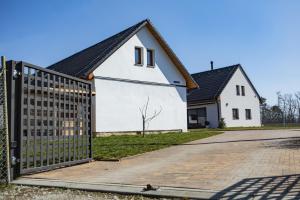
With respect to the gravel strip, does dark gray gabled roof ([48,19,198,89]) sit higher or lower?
higher

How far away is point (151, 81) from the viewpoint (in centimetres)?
2023

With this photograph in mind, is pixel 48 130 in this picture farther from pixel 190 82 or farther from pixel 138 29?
pixel 190 82

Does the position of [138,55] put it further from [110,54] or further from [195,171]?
[195,171]

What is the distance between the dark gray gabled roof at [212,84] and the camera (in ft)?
98.6

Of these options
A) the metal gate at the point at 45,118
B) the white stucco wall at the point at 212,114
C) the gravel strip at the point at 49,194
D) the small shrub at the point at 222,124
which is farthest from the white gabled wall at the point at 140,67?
the gravel strip at the point at 49,194

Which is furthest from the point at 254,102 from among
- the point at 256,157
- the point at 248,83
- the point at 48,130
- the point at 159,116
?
the point at 48,130

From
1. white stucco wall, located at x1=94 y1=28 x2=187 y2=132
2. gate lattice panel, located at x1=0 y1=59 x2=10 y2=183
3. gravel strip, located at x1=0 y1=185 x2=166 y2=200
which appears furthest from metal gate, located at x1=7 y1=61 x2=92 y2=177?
white stucco wall, located at x1=94 y1=28 x2=187 y2=132

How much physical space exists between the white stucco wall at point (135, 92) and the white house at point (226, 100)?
27.4 feet

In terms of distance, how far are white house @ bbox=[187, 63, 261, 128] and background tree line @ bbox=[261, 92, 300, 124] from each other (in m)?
27.0

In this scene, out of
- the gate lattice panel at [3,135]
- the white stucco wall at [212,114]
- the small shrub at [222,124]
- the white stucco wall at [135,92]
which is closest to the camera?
the gate lattice panel at [3,135]

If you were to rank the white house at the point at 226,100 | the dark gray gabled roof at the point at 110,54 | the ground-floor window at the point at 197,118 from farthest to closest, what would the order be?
the ground-floor window at the point at 197,118
the white house at the point at 226,100
the dark gray gabled roof at the point at 110,54

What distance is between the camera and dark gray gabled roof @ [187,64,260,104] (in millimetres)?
30062

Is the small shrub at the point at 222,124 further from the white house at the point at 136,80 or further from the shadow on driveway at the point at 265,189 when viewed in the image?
the shadow on driveway at the point at 265,189

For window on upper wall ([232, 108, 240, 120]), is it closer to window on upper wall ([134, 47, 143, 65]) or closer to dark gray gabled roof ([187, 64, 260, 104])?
dark gray gabled roof ([187, 64, 260, 104])
